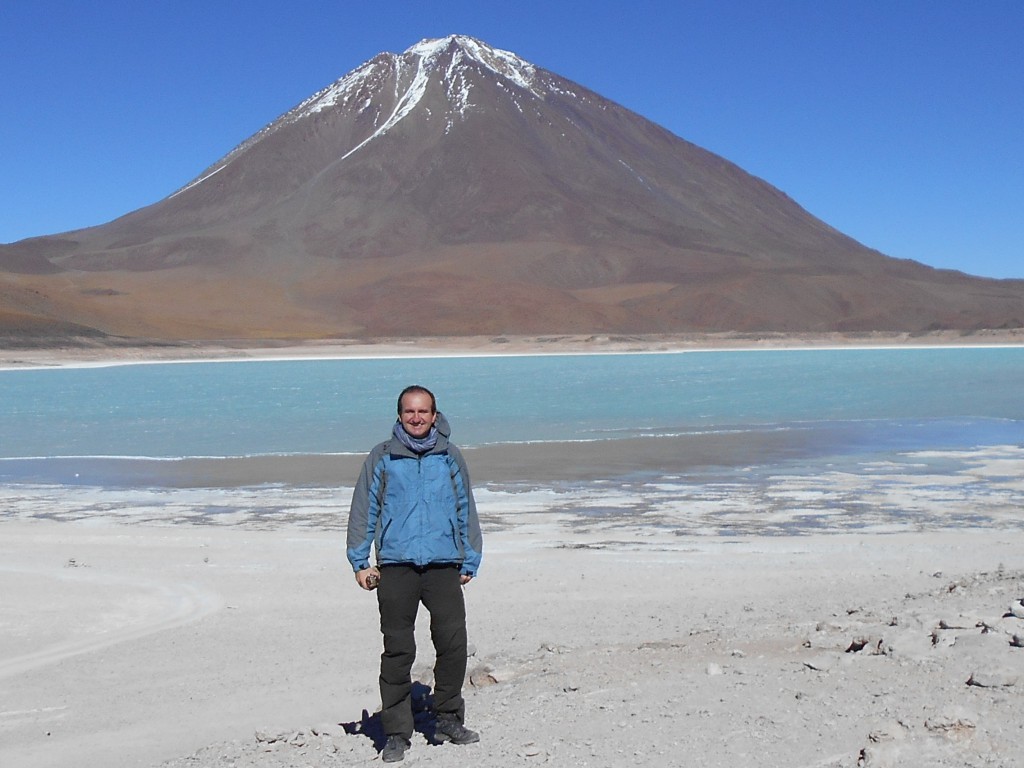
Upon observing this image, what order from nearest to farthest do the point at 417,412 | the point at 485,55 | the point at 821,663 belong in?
1. the point at 417,412
2. the point at 821,663
3. the point at 485,55

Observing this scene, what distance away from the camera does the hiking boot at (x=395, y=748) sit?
3754mm

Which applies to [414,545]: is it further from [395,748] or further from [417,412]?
[395,748]

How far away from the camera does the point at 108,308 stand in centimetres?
8438

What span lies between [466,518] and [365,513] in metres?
0.29

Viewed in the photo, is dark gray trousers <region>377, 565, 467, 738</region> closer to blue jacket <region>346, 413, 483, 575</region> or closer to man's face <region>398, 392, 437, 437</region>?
blue jacket <region>346, 413, 483, 575</region>

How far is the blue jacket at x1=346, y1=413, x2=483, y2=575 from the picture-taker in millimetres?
3752

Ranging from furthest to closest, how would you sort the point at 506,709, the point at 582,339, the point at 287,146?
the point at 287,146 < the point at 582,339 < the point at 506,709

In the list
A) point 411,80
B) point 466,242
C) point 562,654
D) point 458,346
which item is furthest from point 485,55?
point 562,654

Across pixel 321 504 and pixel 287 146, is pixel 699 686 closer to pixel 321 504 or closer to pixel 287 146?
pixel 321 504

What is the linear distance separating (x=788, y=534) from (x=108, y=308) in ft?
265

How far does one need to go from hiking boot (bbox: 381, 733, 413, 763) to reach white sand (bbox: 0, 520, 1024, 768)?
0.06 meters

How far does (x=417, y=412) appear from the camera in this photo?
372 centimetres

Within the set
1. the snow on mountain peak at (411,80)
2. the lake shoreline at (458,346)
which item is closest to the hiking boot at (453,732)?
the lake shoreline at (458,346)

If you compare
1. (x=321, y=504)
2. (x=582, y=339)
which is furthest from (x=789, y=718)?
(x=582, y=339)
